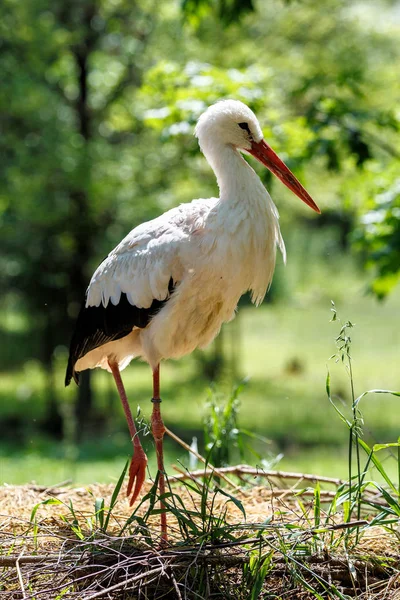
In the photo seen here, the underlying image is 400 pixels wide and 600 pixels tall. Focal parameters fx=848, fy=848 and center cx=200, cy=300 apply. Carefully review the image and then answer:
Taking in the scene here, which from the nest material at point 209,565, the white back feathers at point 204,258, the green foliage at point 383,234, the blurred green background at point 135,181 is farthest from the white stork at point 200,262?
the blurred green background at point 135,181

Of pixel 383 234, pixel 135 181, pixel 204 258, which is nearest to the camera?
pixel 204 258

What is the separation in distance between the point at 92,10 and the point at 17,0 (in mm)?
2252

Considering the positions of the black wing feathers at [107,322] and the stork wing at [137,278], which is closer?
the stork wing at [137,278]

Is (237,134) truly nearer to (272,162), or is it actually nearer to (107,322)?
(272,162)

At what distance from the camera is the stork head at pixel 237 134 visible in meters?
3.97

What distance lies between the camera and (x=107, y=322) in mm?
4230

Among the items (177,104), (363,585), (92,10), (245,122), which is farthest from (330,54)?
(363,585)

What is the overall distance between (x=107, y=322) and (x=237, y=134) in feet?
3.68

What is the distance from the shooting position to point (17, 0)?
38.3 ft

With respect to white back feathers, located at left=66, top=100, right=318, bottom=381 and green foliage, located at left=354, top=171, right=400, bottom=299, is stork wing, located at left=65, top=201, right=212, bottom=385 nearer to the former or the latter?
white back feathers, located at left=66, top=100, right=318, bottom=381

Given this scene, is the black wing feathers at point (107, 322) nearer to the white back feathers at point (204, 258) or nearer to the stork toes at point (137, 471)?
the white back feathers at point (204, 258)

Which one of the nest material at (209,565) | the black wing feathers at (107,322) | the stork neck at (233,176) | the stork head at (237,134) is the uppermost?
the stork head at (237,134)

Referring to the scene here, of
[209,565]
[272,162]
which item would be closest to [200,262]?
[272,162]

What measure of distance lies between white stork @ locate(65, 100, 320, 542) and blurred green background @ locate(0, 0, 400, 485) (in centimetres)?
276
